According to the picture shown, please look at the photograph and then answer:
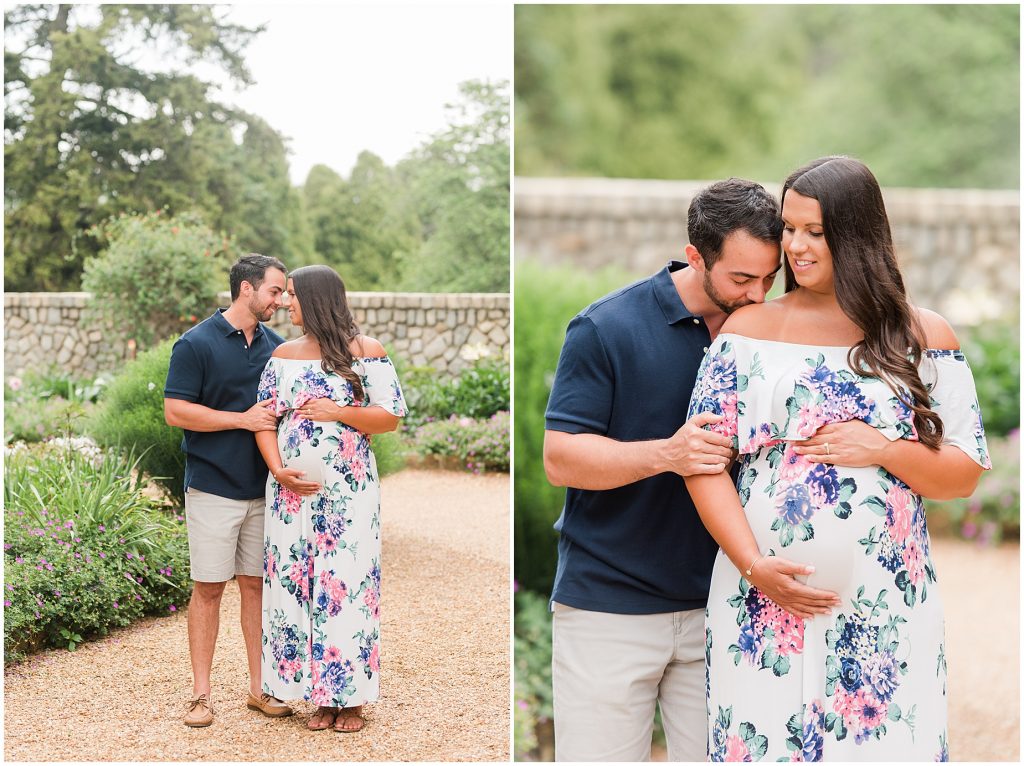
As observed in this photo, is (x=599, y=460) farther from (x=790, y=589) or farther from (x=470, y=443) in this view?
(x=470, y=443)

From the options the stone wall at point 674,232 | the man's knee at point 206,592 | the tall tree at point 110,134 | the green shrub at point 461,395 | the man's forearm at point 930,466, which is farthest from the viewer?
the tall tree at point 110,134

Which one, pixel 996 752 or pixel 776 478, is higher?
pixel 776 478

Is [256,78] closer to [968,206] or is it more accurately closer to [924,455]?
[968,206]

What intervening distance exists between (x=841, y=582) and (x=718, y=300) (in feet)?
2.37

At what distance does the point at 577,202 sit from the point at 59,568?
21.5ft

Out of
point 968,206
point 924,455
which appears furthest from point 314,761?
point 968,206

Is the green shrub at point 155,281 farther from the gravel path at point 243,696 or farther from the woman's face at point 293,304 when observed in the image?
the woman's face at point 293,304

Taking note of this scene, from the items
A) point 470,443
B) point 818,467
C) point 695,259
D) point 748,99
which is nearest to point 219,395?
point 695,259

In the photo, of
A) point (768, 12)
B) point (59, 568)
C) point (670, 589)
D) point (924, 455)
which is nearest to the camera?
point (924, 455)

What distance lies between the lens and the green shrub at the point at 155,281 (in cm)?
1148

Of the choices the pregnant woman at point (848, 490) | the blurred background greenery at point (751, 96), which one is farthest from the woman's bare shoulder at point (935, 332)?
the blurred background greenery at point (751, 96)

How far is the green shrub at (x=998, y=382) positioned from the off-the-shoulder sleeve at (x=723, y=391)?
253 inches

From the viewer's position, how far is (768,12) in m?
20.7

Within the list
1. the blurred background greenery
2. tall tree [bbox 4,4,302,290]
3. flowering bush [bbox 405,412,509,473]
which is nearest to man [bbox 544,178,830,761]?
flowering bush [bbox 405,412,509,473]
